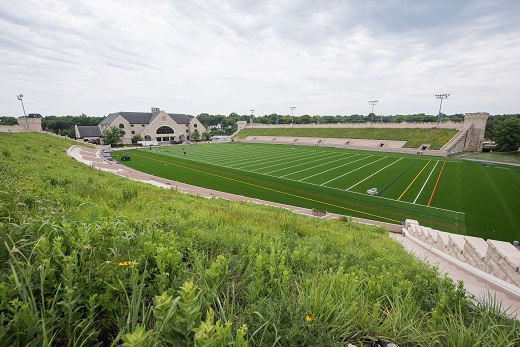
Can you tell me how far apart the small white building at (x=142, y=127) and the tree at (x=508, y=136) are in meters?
91.0

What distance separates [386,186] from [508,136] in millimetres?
51664

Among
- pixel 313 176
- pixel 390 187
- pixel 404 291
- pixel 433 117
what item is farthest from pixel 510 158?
pixel 433 117

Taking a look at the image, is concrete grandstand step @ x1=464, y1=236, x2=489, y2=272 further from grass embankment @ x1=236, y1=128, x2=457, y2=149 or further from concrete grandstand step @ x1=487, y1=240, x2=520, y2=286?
grass embankment @ x1=236, y1=128, x2=457, y2=149

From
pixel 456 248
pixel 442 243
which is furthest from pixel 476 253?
pixel 442 243

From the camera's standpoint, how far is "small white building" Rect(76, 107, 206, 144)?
86375 millimetres

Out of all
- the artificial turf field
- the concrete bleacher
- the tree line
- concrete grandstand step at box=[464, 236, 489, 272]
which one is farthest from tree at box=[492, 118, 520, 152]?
concrete grandstand step at box=[464, 236, 489, 272]

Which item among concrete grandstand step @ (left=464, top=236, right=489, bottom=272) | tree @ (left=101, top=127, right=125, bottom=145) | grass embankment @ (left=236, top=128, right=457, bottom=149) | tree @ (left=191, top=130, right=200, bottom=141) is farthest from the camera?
tree @ (left=191, top=130, right=200, bottom=141)

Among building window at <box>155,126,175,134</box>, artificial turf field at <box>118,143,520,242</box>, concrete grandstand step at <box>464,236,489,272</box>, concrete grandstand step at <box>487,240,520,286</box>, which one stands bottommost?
artificial turf field at <box>118,143,520,242</box>

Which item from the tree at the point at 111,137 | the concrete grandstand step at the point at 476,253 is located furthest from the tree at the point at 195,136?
the concrete grandstand step at the point at 476,253

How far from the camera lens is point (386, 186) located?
99.8 ft

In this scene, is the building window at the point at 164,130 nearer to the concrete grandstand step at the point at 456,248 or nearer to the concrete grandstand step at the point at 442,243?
the concrete grandstand step at the point at 442,243

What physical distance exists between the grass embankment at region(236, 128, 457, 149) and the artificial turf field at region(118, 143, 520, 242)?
60.9ft

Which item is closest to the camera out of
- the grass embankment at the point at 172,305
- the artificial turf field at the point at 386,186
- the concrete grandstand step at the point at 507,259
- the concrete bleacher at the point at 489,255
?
the grass embankment at the point at 172,305

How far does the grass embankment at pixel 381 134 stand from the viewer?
63.7 metres
